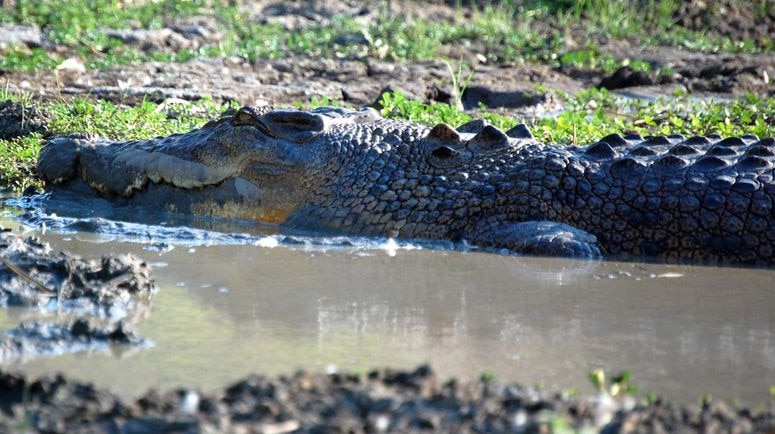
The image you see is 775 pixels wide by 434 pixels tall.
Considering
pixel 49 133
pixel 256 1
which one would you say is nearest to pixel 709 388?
pixel 49 133

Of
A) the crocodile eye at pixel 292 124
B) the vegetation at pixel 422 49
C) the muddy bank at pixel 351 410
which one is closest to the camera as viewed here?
the muddy bank at pixel 351 410

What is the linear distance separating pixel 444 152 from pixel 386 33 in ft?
25.3

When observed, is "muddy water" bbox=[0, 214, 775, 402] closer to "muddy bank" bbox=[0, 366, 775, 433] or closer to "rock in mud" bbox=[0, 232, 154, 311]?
"rock in mud" bbox=[0, 232, 154, 311]

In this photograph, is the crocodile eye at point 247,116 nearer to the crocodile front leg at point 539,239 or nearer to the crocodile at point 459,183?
the crocodile at point 459,183

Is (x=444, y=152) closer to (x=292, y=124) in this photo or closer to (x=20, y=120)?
(x=292, y=124)

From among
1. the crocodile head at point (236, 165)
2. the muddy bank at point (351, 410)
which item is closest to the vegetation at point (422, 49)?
the crocodile head at point (236, 165)

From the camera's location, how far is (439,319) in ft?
13.6

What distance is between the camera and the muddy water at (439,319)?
3.42m

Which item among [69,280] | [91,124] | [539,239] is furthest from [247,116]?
[69,280]

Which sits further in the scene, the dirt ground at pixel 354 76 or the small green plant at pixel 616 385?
the dirt ground at pixel 354 76

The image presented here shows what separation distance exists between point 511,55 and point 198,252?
28.4 feet

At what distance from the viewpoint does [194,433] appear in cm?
246

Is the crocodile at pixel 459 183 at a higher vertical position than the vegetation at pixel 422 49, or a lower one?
lower

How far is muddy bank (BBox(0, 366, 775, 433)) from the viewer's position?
252 cm
